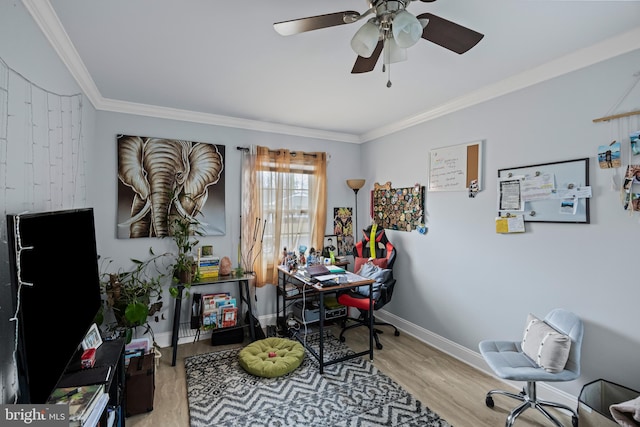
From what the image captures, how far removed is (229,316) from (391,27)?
9.47 ft

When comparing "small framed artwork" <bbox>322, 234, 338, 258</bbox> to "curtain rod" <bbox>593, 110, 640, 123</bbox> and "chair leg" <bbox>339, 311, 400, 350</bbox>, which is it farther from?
"curtain rod" <bbox>593, 110, 640, 123</bbox>

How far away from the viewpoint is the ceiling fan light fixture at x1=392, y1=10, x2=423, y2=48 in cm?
117

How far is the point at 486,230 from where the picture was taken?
255 centimetres

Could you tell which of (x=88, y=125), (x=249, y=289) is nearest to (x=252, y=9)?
(x=88, y=125)

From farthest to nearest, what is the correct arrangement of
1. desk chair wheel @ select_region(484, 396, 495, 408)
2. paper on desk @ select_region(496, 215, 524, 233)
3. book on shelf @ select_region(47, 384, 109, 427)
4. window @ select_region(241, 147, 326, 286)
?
window @ select_region(241, 147, 326, 286) < paper on desk @ select_region(496, 215, 524, 233) < desk chair wheel @ select_region(484, 396, 495, 408) < book on shelf @ select_region(47, 384, 109, 427)

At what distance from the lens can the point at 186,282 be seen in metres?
2.77

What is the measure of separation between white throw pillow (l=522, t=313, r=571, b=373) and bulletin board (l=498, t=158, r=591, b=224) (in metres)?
0.76

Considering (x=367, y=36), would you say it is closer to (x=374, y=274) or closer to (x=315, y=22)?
(x=315, y=22)

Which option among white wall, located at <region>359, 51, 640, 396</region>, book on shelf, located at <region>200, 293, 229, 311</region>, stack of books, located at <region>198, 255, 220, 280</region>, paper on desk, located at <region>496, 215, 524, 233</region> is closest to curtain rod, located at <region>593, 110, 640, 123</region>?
white wall, located at <region>359, 51, 640, 396</region>

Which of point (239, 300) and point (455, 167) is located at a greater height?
point (455, 167)

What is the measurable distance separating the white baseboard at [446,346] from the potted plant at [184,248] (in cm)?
72

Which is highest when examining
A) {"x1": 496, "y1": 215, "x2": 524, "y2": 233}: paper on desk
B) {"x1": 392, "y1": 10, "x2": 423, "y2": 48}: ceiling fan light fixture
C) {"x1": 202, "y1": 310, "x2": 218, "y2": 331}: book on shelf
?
{"x1": 392, "y1": 10, "x2": 423, "y2": 48}: ceiling fan light fixture

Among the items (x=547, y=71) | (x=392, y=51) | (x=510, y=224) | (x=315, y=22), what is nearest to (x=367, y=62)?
(x=392, y=51)

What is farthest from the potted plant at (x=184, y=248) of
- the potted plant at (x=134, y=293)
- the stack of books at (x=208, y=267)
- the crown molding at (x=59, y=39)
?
the crown molding at (x=59, y=39)
